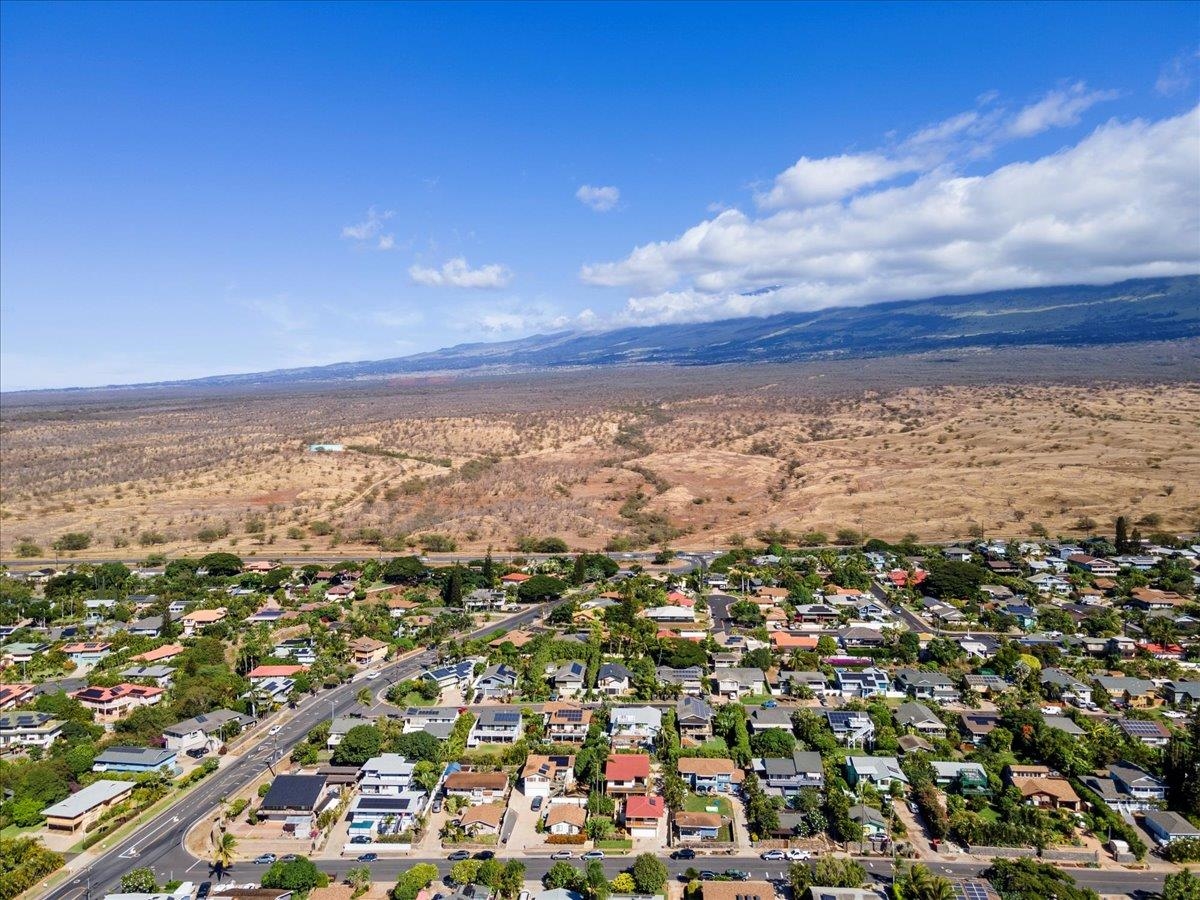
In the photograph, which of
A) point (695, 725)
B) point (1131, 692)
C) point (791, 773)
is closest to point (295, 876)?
point (695, 725)

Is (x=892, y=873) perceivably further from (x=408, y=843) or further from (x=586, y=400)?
(x=586, y=400)

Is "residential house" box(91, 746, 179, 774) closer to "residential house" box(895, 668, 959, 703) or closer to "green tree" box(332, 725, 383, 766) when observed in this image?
"green tree" box(332, 725, 383, 766)

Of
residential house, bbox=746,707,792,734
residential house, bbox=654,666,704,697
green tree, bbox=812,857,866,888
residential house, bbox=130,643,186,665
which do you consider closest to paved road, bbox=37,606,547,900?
residential house, bbox=130,643,186,665

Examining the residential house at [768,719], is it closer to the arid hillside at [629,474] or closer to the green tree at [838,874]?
the green tree at [838,874]

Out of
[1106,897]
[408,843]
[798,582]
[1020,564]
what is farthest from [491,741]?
[1020,564]

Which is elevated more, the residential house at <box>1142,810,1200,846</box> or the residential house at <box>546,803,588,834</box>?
the residential house at <box>546,803,588,834</box>

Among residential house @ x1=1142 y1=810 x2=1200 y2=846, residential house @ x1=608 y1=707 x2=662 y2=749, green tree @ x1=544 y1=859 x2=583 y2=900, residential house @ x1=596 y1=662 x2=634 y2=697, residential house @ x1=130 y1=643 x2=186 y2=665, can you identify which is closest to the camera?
green tree @ x1=544 y1=859 x2=583 y2=900

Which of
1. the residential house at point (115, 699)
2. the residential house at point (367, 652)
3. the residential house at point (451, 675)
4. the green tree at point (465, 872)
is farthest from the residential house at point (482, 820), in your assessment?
the residential house at point (115, 699)
